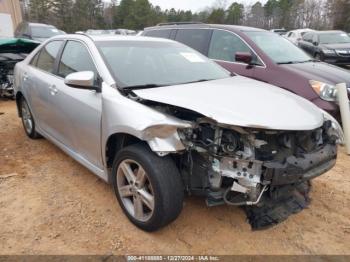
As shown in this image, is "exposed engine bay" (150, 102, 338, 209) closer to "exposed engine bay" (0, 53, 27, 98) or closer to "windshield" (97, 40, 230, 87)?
"windshield" (97, 40, 230, 87)

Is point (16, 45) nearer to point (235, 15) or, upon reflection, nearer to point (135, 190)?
point (135, 190)

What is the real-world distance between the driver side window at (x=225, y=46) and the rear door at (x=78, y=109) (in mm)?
3008

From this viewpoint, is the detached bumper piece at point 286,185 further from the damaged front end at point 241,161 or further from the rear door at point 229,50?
the rear door at point 229,50

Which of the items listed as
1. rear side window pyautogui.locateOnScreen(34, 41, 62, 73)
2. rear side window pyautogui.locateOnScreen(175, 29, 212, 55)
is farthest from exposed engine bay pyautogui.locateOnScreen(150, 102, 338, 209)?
rear side window pyautogui.locateOnScreen(175, 29, 212, 55)

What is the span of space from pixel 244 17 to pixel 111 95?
52440 mm

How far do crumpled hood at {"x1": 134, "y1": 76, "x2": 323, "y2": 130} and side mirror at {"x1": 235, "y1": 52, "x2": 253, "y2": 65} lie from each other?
7.62 ft

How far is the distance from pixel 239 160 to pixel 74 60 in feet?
7.14

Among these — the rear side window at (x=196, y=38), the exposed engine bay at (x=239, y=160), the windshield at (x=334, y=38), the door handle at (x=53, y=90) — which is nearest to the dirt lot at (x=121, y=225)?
the exposed engine bay at (x=239, y=160)

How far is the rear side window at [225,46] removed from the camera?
228 inches

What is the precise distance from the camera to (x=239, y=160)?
2.51m

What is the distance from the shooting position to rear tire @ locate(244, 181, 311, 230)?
9.62 ft

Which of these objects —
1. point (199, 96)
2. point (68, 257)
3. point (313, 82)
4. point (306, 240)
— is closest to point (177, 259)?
point (68, 257)

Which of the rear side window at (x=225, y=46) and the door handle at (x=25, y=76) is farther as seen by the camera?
the rear side window at (x=225, y=46)

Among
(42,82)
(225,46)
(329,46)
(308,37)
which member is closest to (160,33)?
(225,46)
